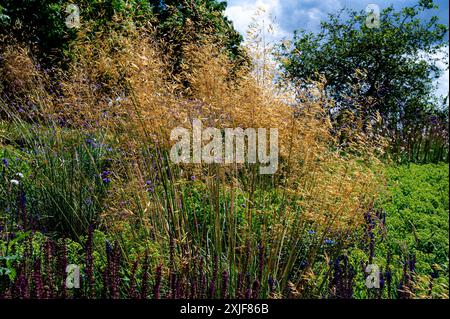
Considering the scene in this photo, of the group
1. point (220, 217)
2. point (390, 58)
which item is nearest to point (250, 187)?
point (220, 217)

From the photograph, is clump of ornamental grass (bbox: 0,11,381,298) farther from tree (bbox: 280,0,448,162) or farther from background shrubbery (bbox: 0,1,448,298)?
tree (bbox: 280,0,448,162)

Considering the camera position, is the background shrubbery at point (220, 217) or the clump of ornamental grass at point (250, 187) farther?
the clump of ornamental grass at point (250, 187)

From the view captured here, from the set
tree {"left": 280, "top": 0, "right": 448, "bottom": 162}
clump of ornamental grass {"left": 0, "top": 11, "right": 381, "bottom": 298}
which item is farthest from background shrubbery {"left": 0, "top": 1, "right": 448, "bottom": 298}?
tree {"left": 280, "top": 0, "right": 448, "bottom": 162}

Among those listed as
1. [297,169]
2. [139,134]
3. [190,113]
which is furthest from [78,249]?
[297,169]

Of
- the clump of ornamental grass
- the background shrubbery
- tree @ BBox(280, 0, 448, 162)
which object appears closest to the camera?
the background shrubbery

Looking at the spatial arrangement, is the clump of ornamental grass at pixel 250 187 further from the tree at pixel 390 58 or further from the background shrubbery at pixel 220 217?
the tree at pixel 390 58

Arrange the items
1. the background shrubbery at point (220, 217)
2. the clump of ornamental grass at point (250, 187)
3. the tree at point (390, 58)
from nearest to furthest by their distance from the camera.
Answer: the background shrubbery at point (220, 217)
the clump of ornamental grass at point (250, 187)
the tree at point (390, 58)

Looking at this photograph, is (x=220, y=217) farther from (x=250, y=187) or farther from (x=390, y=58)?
(x=390, y=58)

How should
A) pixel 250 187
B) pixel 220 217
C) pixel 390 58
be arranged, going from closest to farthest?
pixel 250 187 → pixel 220 217 → pixel 390 58

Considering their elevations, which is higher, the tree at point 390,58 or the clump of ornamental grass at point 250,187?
the tree at point 390,58

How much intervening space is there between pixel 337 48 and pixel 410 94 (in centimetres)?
185

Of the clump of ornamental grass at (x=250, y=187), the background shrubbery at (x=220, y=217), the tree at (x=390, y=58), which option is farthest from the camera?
the tree at (x=390, y=58)

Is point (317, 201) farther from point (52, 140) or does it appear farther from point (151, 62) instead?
point (52, 140)

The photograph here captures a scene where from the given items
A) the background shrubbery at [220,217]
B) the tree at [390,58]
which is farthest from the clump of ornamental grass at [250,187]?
the tree at [390,58]
